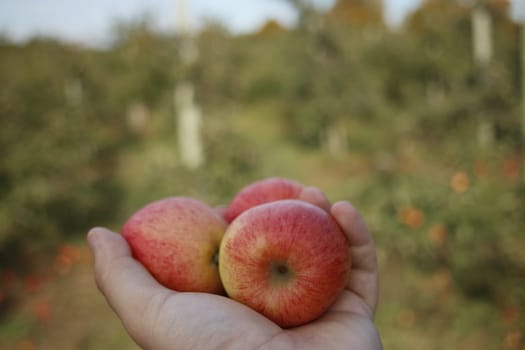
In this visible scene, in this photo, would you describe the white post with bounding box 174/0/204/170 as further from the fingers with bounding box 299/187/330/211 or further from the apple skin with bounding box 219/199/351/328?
the apple skin with bounding box 219/199/351/328

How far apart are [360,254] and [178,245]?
2.06 feet

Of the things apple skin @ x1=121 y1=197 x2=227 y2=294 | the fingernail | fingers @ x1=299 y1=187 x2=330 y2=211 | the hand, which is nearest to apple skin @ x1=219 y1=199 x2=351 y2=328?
the hand

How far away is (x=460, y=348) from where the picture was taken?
295 cm

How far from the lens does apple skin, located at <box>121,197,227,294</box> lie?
4.38 ft

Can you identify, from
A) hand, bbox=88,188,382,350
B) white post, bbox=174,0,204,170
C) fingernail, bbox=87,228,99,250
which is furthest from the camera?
white post, bbox=174,0,204,170

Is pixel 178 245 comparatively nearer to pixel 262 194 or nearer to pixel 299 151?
pixel 262 194

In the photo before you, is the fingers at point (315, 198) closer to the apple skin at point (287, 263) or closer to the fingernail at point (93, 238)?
the apple skin at point (287, 263)

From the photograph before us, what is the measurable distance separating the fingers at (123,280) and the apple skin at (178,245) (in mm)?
58

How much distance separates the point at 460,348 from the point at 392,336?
46cm

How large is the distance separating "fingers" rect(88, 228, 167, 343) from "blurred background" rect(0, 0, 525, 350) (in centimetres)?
240

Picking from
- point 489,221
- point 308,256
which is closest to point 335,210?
point 308,256

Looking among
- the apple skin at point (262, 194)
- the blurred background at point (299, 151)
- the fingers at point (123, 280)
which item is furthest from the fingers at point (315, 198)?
the blurred background at point (299, 151)

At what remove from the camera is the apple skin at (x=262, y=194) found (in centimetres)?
157

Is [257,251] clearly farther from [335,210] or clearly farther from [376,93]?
[376,93]
